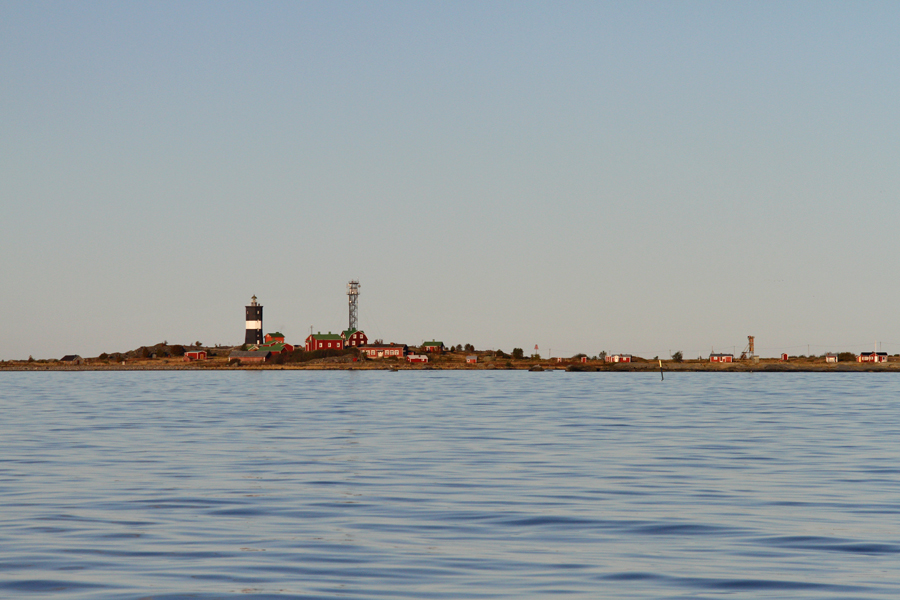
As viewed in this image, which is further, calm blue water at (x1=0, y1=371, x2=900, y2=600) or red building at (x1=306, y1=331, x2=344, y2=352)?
red building at (x1=306, y1=331, x2=344, y2=352)

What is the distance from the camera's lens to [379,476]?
79.7 feet

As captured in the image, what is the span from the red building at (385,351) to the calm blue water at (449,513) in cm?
14424

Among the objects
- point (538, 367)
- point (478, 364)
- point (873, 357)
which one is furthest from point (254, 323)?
point (873, 357)

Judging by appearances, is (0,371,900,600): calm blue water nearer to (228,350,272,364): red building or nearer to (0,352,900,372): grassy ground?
(0,352,900,372): grassy ground

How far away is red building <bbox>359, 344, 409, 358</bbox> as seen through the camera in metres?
184

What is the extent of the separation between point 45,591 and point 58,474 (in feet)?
42.6

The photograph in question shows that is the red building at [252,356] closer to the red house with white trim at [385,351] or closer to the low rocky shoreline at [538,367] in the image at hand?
the low rocky shoreline at [538,367]

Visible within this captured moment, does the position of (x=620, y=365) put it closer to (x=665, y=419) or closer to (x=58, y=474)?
(x=665, y=419)

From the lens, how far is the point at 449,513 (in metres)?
18.5

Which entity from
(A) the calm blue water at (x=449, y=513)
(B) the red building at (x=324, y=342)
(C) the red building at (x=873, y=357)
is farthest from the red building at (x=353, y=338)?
(A) the calm blue water at (x=449, y=513)

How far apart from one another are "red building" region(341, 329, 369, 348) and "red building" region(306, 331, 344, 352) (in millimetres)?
928

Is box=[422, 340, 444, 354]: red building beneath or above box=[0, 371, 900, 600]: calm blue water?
above

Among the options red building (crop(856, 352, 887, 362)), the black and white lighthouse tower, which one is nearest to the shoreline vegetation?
red building (crop(856, 352, 887, 362))

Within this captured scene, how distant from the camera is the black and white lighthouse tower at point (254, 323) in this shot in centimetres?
18200
